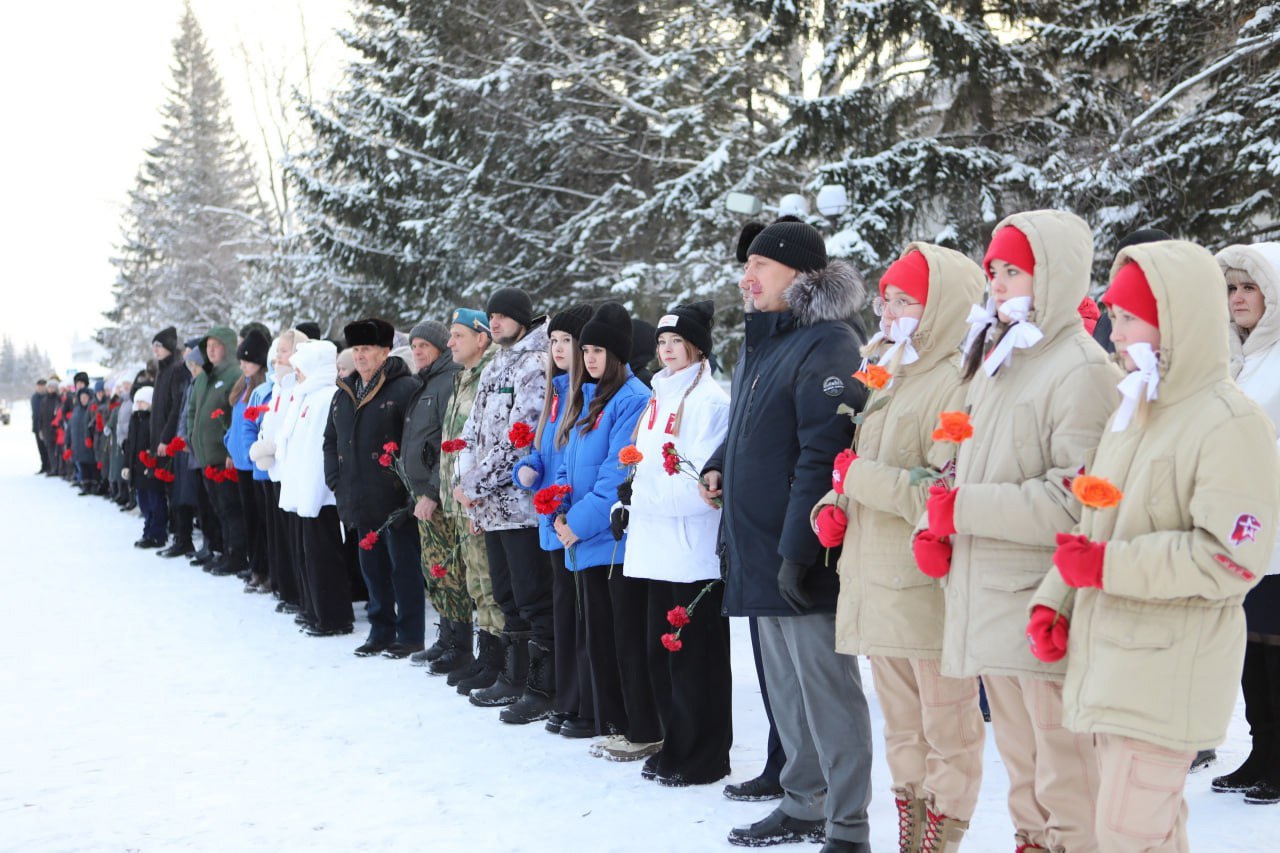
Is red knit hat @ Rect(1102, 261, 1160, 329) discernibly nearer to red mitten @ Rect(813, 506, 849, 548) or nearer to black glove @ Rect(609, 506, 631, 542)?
red mitten @ Rect(813, 506, 849, 548)

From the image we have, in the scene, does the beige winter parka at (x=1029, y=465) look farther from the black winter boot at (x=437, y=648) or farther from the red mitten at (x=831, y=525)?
the black winter boot at (x=437, y=648)

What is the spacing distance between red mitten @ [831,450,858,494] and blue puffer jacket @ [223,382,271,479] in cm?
771

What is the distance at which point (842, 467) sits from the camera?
3.78 m

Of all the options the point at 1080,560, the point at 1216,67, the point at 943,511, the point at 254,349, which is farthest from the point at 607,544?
the point at 1216,67

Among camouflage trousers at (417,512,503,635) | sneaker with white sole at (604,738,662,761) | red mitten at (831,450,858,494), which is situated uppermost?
red mitten at (831,450,858,494)

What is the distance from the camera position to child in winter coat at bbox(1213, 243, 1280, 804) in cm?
449

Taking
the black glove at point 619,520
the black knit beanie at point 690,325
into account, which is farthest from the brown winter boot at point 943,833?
the black knit beanie at point 690,325

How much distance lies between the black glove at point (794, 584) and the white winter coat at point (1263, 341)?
5.72ft

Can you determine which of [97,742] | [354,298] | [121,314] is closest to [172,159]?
[121,314]

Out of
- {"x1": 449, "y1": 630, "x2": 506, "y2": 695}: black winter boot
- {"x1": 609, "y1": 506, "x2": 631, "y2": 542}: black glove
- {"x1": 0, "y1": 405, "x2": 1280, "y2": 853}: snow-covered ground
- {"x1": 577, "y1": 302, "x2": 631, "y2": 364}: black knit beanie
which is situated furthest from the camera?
{"x1": 449, "y1": 630, "x2": 506, "y2": 695}: black winter boot

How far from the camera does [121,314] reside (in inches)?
1812

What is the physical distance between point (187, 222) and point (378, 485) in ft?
119


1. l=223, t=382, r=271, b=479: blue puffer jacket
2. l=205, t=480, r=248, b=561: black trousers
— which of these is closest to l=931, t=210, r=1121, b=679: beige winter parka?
l=223, t=382, r=271, b=479: blue puffer jacket

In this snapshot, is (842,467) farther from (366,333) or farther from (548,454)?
(366,333)
